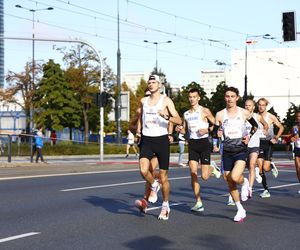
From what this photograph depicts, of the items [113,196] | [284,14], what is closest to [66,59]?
[284,14]

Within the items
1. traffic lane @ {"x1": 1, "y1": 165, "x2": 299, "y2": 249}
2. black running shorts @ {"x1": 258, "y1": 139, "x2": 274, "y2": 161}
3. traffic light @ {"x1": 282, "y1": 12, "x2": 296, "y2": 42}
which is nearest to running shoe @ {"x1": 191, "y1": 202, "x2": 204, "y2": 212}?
traffic lane @ {"x1": 1, "y1": 165, "x2": 299, "y2": 249}

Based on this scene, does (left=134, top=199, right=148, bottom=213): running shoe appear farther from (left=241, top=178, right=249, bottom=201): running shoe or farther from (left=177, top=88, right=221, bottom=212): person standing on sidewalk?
(left=241, top=178, right=249, bottom=201): running shoe

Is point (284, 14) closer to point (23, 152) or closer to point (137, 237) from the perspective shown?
point (23, 152)

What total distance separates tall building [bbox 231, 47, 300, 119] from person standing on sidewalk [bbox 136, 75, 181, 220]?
96.6 metres

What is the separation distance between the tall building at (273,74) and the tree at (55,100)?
4929 centimetres

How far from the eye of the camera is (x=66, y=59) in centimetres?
6062

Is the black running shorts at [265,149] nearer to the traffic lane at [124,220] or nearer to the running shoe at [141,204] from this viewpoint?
the traffic lane at [124,220]

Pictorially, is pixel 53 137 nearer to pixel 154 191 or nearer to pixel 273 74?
pixel 154 191

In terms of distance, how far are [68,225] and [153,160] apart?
5.62 feet

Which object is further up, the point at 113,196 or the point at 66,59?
the point at 66,59

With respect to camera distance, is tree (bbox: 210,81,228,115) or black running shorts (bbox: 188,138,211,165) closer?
black running shorts (bbox: 188,138,211,165)

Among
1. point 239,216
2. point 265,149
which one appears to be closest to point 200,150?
point 239,216

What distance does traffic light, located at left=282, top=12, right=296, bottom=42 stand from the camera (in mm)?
23516

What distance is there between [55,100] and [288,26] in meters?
38.6
